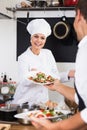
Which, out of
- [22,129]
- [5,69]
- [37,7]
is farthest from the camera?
[5,69]

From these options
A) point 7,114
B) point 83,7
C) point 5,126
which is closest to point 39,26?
point 7,114

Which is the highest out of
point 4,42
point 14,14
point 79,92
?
point 14,14

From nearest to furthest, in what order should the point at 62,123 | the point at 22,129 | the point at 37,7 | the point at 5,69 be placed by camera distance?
the point at 62,123 < the point at 22,129 < the point at 37,7 < the point at 5,69

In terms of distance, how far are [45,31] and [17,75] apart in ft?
1.36

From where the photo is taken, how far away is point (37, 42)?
211 centimetres

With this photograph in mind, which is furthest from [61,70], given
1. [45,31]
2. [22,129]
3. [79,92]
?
[79,92]

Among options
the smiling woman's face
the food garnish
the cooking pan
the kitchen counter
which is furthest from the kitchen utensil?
the cooking pan

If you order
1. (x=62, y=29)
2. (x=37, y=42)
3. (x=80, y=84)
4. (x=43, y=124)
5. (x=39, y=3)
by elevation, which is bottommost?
(x=43, y=124)

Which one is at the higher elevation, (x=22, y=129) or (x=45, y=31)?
(x=45, y=31)

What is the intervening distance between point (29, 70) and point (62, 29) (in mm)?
401

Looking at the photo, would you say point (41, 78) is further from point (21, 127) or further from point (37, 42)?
point (21, 127)

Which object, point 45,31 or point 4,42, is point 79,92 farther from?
point 4,42

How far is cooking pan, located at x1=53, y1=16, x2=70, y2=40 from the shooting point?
2078mm

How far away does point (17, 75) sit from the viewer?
2.18m
